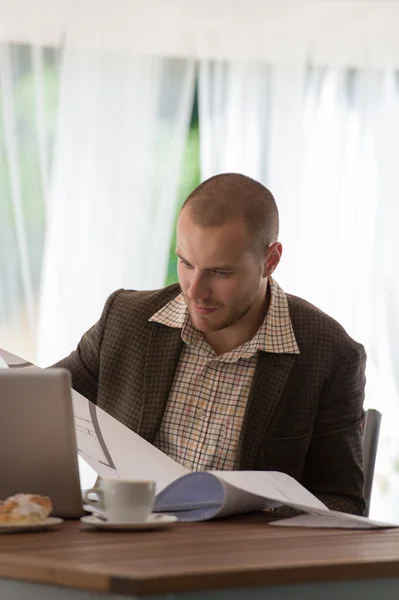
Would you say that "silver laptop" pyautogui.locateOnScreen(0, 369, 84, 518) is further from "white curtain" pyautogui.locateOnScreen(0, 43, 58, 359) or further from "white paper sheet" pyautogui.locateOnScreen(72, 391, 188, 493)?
"white curtain" pyautogui.locateOnScreen(0, 43, 58, 359)

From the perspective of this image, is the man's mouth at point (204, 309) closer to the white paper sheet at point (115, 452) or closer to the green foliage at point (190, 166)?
the white paper sheet at point (115, 452)

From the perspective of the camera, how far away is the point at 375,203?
14.1 ft

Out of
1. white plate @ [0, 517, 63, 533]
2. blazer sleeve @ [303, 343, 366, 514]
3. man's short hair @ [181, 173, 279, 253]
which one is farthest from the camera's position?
man's short hair @ [181, 173, 279, 253]

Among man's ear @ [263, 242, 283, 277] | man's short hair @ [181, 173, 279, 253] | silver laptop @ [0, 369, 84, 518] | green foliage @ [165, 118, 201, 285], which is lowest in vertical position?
silver laptop @ [0, 369, 84, 518]

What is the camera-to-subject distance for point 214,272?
187 centimetres

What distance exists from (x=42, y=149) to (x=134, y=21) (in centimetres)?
65

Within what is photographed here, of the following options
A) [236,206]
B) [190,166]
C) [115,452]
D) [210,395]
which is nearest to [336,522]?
[115,452]

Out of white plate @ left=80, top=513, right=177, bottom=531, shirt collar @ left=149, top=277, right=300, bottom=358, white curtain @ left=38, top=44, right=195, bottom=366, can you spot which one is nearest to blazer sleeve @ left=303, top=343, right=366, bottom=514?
shirt collar @ left=149, top=277, right=300, bottom=358

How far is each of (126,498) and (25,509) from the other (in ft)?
0.42

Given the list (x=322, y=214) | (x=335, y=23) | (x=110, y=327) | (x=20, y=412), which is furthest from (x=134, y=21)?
(x=20, y=412)

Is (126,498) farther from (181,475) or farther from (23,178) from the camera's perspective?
(23,178)

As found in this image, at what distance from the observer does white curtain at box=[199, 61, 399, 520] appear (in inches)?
164

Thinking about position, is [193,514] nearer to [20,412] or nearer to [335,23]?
[20,412]

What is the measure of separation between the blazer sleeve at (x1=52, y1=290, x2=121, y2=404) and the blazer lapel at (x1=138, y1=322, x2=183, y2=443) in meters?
0.14
